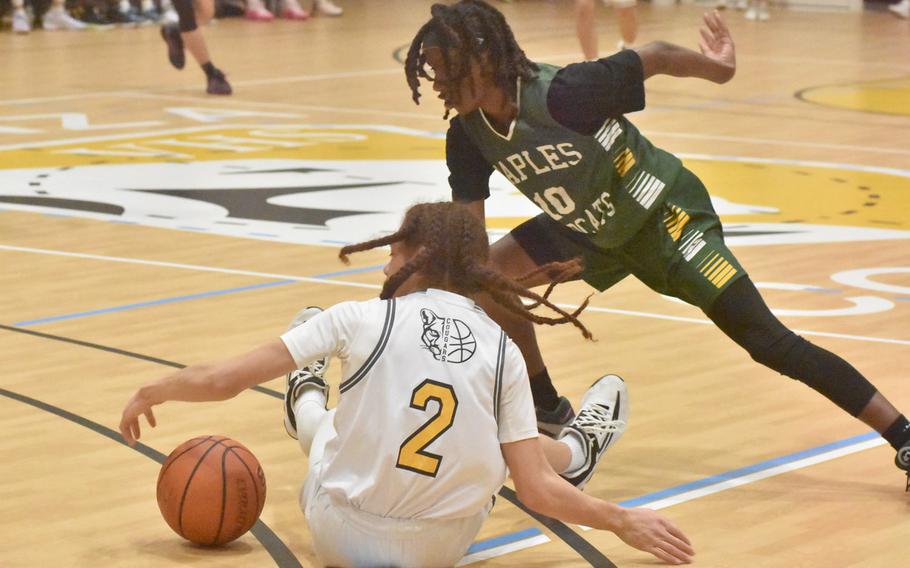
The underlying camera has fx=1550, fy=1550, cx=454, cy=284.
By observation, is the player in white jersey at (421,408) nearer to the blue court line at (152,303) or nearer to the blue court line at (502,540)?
the blue court line at (502,540)

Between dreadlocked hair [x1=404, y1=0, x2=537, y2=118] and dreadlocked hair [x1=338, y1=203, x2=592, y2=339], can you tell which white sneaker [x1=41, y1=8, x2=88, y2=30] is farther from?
dreadlocked hair [x1=338, y1=203, x2=592, y2=339]

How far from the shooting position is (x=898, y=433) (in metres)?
4.36

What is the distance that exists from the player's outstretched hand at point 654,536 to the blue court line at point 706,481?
0.46 meters

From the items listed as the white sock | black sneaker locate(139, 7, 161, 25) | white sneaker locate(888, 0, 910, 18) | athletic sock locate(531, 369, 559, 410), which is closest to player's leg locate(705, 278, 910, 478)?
the white sock

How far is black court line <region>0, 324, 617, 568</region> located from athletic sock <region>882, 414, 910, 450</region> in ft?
3.20

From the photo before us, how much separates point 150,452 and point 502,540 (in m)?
1.29

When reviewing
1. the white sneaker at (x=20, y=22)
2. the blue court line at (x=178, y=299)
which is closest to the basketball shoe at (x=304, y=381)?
the blue court line at (x=178, y=299)

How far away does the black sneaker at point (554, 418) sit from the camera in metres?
4.92

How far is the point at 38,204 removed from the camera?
9.28 meters

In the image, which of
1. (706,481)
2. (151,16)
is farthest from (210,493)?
(151,16)

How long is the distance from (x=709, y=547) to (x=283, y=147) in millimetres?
7915

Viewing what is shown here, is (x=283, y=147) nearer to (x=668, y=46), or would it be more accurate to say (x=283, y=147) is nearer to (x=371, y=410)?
(x=668, y=46)

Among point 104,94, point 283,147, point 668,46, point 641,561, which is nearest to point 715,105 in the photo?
point 283,147

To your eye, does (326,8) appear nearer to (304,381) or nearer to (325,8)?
(325,8)
